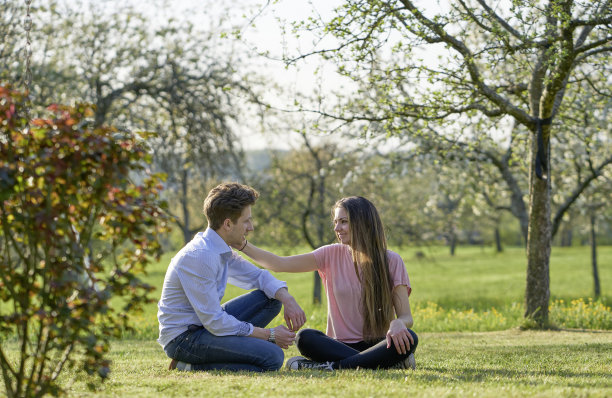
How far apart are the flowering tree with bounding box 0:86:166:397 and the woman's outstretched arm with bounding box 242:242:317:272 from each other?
222 centimetres

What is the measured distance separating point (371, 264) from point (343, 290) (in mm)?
359

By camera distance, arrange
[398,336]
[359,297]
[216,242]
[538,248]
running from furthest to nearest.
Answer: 1. [538,248]
2. [359,297]
3. [216,242]
4. [398,336]

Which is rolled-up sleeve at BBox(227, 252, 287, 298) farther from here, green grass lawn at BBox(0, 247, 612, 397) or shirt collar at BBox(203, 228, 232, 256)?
green grass lawn at BBox(0, 247, 612, 397)

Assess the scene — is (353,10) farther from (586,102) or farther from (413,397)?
(586,102)

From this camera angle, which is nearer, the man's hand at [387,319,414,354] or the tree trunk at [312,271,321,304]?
the man's hand at [387,319,414,354]

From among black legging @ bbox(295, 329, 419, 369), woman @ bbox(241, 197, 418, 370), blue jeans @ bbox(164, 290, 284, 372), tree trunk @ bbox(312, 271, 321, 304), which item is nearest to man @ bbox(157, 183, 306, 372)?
blue jeans @ bbox(164, 290, 284, 372)

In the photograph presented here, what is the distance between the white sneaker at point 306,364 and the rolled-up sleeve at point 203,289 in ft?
2.42

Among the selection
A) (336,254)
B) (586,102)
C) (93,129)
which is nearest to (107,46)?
(586,102)

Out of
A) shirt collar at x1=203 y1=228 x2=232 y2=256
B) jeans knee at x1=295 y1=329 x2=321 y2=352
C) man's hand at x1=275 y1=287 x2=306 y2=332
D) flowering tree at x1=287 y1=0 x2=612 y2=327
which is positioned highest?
flowering tree at x1=287 y1=0 x2=612 y2=327

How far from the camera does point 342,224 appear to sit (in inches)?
218

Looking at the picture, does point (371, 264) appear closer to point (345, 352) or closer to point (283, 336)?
point (345, 352)

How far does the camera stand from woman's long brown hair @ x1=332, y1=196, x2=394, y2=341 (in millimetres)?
5367

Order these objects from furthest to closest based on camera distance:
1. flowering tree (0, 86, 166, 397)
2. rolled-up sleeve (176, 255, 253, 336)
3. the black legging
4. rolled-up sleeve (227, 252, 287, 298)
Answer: rolled-up sleeve (227, 252, 287, 298) → the black legging → rolled-up sleeve (176, 255, 253, 336) → flowering tree (0, 86, 166, 397)

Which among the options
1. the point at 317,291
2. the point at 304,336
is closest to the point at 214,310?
the point at 304,336
